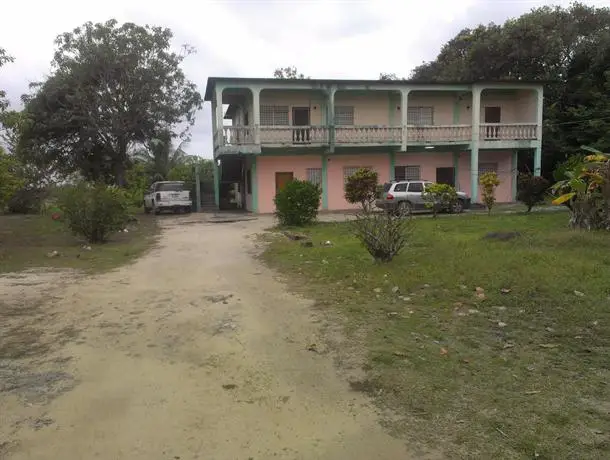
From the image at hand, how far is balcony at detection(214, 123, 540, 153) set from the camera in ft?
74.0

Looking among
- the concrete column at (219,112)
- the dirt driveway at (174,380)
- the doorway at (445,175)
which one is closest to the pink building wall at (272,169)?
the concrete column at (219,112)

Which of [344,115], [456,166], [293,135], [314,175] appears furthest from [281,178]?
[456,166]

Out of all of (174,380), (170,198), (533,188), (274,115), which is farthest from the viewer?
(170,198)

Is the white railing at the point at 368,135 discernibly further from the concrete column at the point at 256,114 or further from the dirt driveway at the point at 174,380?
the dirt driveway at the point at 174,380

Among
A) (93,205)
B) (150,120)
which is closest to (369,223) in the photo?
(93,205)

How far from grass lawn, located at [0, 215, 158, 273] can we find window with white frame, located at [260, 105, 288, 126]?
8606 millimetres

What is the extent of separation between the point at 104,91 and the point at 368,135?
42.9 ft

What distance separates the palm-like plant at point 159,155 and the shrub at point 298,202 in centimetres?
1433

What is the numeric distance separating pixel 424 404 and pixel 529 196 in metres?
15.9

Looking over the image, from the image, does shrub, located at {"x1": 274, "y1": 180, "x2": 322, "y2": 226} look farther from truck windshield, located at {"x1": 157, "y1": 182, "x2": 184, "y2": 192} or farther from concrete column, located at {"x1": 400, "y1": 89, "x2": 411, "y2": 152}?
truck windshield, located at {"x1": 157, "y1": 182, "x2": 184, "y2": 192}

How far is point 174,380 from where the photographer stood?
419 centimetres

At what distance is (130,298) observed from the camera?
713 cm

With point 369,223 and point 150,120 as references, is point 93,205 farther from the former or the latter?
point 150,120

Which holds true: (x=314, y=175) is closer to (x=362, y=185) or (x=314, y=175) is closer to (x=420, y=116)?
(x=420, y=116)
